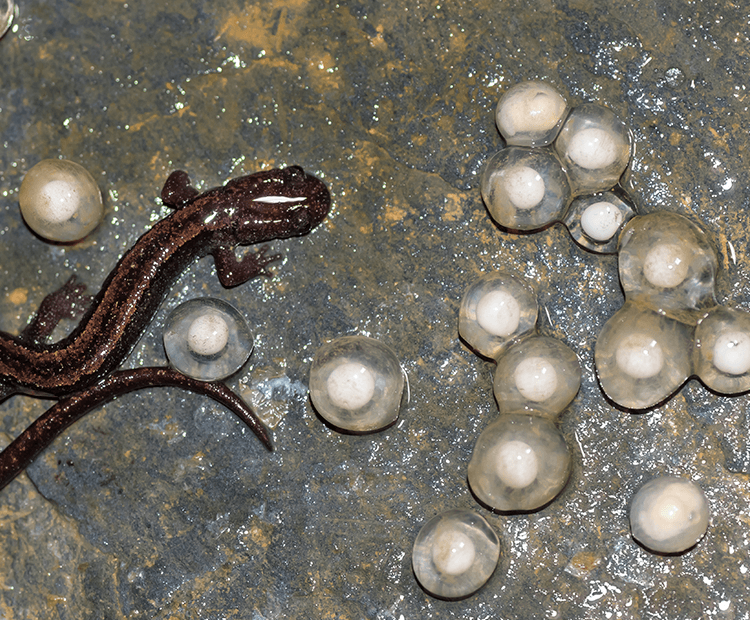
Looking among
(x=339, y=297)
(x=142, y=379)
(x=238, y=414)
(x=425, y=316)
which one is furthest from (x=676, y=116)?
(x=142, y=379)

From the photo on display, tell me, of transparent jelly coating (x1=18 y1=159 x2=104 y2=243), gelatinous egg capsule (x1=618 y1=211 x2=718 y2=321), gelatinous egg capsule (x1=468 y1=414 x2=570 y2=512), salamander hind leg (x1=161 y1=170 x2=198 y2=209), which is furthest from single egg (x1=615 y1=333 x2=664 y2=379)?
transparent jelly coating (x1=18 y1=159 x2=104 y2=243)

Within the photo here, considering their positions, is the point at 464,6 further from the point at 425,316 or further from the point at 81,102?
the point at 81,102

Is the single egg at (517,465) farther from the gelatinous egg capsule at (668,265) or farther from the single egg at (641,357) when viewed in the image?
the gelatinous egg capsule at (668,265)

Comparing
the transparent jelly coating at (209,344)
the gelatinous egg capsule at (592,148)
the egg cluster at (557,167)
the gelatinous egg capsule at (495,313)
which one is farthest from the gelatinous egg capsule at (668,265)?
the transparent jelly coating at (209,344)

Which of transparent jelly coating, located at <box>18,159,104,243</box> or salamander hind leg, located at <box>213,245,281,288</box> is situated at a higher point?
transparent jelly coating, located at <box>18,159,104,243</box>

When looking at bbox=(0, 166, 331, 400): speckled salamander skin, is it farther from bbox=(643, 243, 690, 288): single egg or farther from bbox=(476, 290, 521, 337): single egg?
bbox=(643, 243, 690, 288): single egg

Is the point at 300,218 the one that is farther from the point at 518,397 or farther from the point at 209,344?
the point at 518,397

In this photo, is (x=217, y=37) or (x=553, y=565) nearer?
(x=553, y=565)

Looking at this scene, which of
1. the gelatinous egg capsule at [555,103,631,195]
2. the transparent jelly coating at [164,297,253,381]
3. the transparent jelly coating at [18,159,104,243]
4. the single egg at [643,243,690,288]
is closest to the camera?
the single egg at [643,243,690,288]
